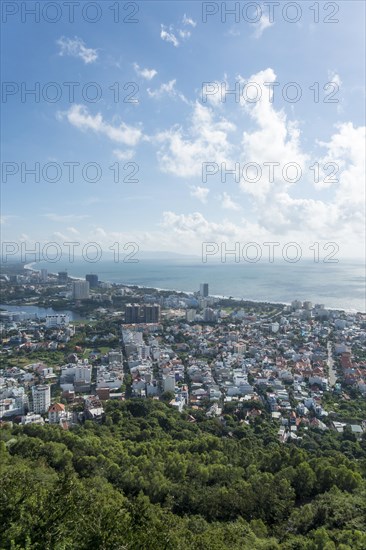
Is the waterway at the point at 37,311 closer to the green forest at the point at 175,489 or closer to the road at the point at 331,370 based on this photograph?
the road at the point at 331,370

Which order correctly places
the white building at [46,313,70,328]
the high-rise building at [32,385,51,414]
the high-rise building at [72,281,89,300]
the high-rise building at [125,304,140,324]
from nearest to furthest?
the high-rise building at [32,385,51,414] → the white building at [46,313,70,328] → the high-rise building at [125,304,140,324] → the high-rise building at [72,281,89,300]

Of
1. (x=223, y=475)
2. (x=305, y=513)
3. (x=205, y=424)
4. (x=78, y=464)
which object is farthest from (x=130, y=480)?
(x=205, y=424)

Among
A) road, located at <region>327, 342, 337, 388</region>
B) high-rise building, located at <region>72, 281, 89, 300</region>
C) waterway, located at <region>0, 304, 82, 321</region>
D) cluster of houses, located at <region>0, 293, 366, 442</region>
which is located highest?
high-rise building, located at <region>72, 281, 89, 300</region>

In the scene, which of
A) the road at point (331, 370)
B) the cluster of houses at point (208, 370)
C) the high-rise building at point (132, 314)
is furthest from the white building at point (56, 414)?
the high-rise building at point (132, 314)

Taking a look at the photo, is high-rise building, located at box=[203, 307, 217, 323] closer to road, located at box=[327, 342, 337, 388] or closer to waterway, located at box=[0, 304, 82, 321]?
road, located at box=[327, 342, 337, 388]

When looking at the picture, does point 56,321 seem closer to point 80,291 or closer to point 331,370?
point 80,291

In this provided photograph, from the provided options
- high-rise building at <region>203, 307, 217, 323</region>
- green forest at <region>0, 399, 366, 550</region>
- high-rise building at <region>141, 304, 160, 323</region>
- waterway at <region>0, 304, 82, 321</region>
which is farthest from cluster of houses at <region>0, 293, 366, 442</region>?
waterway at <region>0, 304, 82, 321</region>
